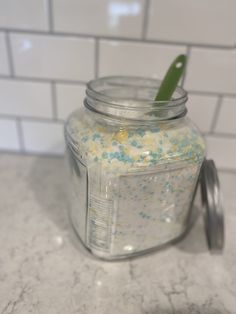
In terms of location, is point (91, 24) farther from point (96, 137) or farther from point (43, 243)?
point (43, 243)

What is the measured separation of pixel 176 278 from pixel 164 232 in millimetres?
62

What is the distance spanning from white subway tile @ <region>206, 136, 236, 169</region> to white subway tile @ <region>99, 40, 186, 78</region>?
0.18m

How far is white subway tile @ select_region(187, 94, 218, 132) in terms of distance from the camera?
518mm

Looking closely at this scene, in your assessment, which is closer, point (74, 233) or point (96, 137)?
point (96, 137)

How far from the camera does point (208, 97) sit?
52cm

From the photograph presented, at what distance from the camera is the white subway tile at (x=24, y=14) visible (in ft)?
1.49

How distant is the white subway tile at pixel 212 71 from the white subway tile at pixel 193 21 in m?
0.02

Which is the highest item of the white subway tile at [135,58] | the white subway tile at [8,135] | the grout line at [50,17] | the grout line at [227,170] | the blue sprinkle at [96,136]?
the grout line at [50,17]

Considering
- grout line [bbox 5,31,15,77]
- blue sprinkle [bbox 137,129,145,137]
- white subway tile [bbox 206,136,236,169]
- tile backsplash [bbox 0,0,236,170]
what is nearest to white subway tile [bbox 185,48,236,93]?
tile backsplash [bbox 0,0,236,170]

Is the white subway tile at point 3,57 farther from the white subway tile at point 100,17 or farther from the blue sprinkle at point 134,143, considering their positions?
the blue sprinkle at point 134,143

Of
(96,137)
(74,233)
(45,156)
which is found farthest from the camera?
(45,156)

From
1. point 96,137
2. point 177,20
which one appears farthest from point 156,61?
point 96,137

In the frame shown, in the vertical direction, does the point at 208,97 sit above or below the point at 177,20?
below

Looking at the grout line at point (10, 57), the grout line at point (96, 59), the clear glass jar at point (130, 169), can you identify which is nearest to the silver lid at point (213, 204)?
the clear glass jar at point (130, 169)
